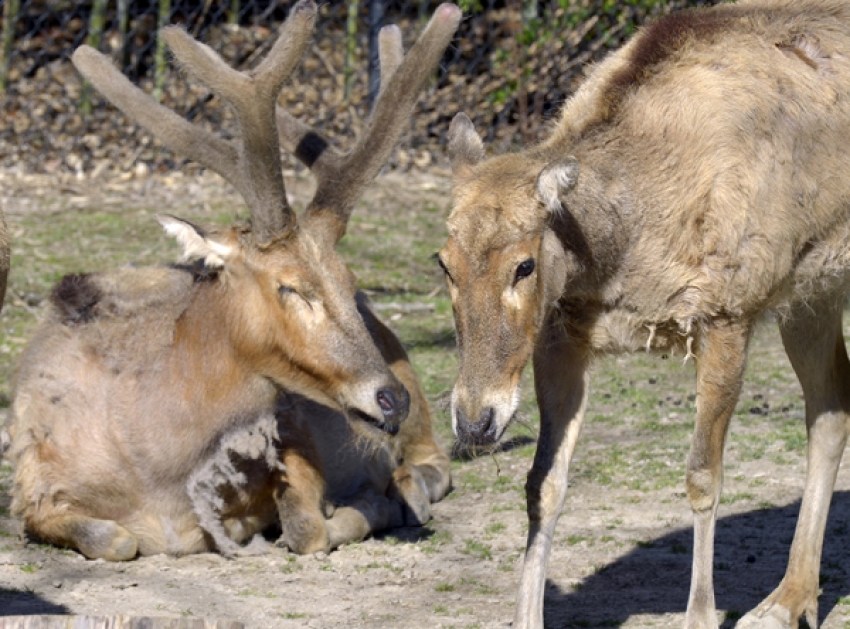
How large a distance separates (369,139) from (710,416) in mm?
2083

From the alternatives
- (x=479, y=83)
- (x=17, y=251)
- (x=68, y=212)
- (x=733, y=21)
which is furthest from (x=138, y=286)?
(x=479, y=83)

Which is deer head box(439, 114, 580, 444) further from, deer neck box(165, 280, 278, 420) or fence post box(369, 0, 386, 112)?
fence post box(369, 0, 386, 112)

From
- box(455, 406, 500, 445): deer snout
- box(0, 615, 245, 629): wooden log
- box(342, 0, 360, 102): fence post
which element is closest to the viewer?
box(0, 615, 245, 629): wooden log

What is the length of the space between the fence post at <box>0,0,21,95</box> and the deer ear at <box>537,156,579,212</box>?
10.1 meters

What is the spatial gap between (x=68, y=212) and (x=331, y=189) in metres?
6.80

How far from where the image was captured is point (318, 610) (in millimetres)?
5461

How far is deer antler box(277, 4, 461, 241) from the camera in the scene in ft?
20.1

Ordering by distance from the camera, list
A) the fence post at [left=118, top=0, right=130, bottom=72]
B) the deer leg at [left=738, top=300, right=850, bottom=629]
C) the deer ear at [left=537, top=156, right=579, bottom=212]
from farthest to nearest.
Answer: the fence post at [left=118, top=0, right=130, bottom=72] → the deer leg at [left=738, top=300, right=850, bottom=629] → the deer ear at [left=537, top=156, right=579, bottom=212]

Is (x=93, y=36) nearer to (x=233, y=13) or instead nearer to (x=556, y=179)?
(x=233, y=13)

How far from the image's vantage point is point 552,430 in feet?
17.7

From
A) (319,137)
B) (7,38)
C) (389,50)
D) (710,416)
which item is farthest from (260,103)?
(7,38)

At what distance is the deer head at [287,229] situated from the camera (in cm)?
585

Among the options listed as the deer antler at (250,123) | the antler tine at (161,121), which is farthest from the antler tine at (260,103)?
the antler tine at (161,121)

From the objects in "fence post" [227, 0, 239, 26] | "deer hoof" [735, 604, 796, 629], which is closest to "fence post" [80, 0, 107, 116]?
"fence post" [227, 0, 239, 26]
